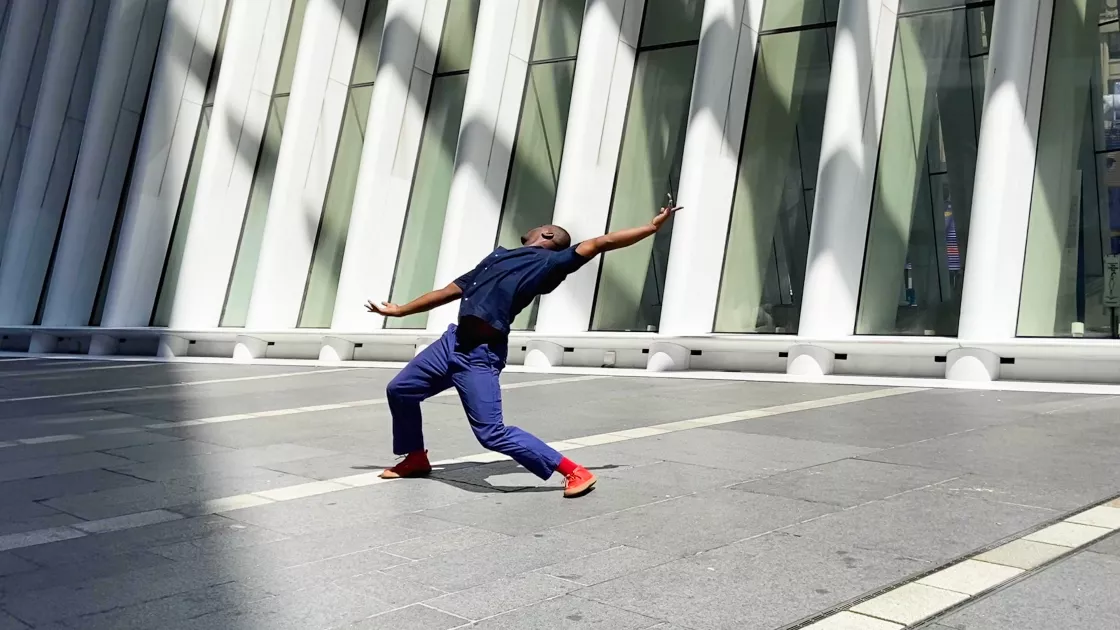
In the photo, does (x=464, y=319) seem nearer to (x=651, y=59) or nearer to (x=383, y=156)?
(x=651, y=59)

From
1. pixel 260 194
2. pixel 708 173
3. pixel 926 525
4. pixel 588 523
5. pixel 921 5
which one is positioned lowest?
pixel 588 523

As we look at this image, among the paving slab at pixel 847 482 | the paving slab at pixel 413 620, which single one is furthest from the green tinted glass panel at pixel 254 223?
the paving slab at pixel 413 620

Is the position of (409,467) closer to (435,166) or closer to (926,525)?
(926,525)

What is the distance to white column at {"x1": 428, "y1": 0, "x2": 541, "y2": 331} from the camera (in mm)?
17703

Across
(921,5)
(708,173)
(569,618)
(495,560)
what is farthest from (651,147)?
(569,618)

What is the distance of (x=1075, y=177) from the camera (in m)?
13.5

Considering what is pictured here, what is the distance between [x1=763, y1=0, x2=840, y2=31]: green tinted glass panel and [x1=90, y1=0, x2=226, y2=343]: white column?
47.0 ft

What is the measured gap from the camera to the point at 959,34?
15008mm

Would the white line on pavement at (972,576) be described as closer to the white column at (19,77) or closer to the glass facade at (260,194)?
the glass facade at (260,194)

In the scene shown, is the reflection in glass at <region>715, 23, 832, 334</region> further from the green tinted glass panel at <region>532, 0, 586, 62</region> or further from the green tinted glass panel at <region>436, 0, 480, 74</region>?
the green tinted glass panel at <region>436, 0, 480, 74</region>

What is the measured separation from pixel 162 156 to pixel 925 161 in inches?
679

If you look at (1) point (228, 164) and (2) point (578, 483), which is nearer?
(2) point (578, 483)

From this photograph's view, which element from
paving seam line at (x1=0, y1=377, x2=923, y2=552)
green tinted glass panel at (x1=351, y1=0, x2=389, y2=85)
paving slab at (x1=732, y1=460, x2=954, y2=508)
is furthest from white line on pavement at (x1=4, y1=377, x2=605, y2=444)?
green tinted glass panel at (x1=351, y1=0, x2=389, y2=85)

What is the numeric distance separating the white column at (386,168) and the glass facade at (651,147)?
15.4 ft
